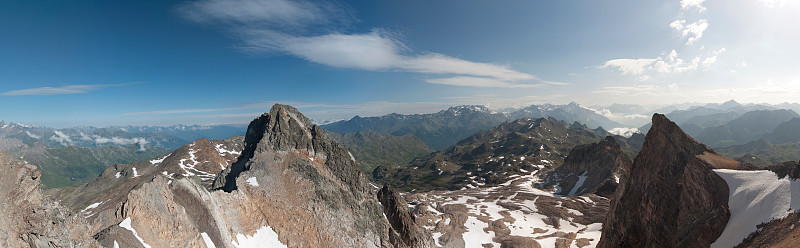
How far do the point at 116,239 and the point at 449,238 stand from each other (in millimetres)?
70313

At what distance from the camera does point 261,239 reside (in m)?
41.4

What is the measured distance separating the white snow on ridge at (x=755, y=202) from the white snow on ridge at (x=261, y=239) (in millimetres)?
55251

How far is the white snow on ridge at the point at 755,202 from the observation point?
1164 inches

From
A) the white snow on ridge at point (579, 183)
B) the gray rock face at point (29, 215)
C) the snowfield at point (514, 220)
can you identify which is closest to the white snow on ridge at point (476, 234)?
the snowfield at point (514, 220)

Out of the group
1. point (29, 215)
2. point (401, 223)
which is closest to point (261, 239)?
point (29, 215)

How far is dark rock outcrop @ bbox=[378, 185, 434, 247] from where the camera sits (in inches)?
2287

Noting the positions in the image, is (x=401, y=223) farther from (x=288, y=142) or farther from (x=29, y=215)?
(x=29, y=215)

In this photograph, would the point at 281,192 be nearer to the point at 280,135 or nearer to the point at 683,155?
the point at 280,135

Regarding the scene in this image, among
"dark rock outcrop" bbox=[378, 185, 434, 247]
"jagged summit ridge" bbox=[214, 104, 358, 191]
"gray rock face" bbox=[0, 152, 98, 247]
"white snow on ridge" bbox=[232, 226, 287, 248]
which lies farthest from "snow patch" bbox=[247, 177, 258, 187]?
"dark rock outcrop" bbox=[378, 185, 434, 247]

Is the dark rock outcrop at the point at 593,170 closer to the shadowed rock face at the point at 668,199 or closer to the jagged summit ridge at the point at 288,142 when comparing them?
the shadowed rock face at the point at 668,199

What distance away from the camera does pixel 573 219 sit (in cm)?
9531

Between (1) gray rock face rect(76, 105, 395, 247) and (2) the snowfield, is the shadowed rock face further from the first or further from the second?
(1) gray rock face rect(76, 105, 395, 247)

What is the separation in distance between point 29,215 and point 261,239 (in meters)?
23.8

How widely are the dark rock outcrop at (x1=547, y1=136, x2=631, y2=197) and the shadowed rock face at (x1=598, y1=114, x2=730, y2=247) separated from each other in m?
82.1
